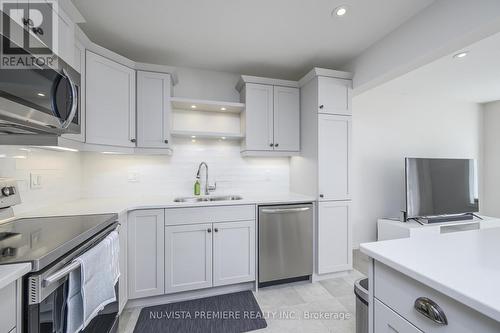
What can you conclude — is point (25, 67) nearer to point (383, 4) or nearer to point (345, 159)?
point (383, 4)

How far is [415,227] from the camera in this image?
273 centimetres

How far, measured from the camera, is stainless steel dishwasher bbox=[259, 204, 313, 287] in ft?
7.02

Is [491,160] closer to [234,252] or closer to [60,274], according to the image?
[234,252]

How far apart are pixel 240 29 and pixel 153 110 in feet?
3.81

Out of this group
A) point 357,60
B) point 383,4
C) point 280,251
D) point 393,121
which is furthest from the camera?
point 393,121

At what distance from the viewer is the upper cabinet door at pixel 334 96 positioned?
2.31m

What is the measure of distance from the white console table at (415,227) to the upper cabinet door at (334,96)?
1.76m

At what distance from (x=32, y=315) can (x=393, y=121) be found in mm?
4358

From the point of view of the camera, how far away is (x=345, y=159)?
2.40 metres

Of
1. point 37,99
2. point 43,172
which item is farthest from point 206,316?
point 37,99

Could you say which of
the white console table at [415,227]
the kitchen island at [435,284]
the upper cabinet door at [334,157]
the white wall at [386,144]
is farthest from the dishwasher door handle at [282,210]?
the white console table at [415,227]

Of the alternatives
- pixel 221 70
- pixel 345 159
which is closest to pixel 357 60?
pixel 345 159

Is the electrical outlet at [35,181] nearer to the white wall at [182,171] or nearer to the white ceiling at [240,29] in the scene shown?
the white wall at [182,171]

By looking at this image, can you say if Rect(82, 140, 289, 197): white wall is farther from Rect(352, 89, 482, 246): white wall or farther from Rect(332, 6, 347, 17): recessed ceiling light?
Rect(332, 6, 347, 17): recessed ceiling light
